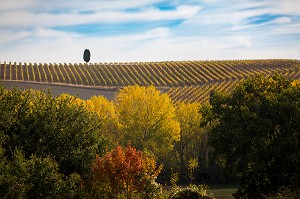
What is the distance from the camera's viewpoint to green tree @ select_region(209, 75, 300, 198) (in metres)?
43.2

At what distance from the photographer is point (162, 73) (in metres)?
148

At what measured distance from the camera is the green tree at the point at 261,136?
43219 millimetres

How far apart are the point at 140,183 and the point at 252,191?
10.9 m

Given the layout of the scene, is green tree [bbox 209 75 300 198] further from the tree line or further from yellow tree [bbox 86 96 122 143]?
yellow tree [bbox 86 96 122 143]

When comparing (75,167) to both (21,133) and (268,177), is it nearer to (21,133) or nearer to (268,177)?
(21,133)

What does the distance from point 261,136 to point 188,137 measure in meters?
33.5

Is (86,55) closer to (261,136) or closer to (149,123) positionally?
(149,123)

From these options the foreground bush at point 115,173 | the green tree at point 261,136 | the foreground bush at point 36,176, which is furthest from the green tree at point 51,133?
the green tree at point 261,136

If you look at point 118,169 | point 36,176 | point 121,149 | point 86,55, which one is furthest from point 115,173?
point 86,55

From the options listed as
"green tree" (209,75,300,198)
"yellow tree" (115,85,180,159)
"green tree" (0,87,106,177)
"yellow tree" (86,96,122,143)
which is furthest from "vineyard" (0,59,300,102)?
"green tree" (0,87,106,177)

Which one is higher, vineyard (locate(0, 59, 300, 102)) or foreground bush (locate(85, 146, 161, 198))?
vineyard (locate(0, 59, 300, 102))

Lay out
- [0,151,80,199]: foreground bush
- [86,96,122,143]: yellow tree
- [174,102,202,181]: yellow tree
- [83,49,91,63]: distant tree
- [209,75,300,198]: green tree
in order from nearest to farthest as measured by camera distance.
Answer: [0,151,80,199]: foreground bush, [209,75,300,198]: green tree, [86,96,122,143]: yellow tree, [174,102,202,181]: yellow tree, [83,49,91,63]: distant tree

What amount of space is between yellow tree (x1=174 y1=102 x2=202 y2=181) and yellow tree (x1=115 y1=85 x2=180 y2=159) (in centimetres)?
238

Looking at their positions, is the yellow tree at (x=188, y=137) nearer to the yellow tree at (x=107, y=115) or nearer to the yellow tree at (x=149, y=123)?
the yellow tree at (x=149, y=123)
